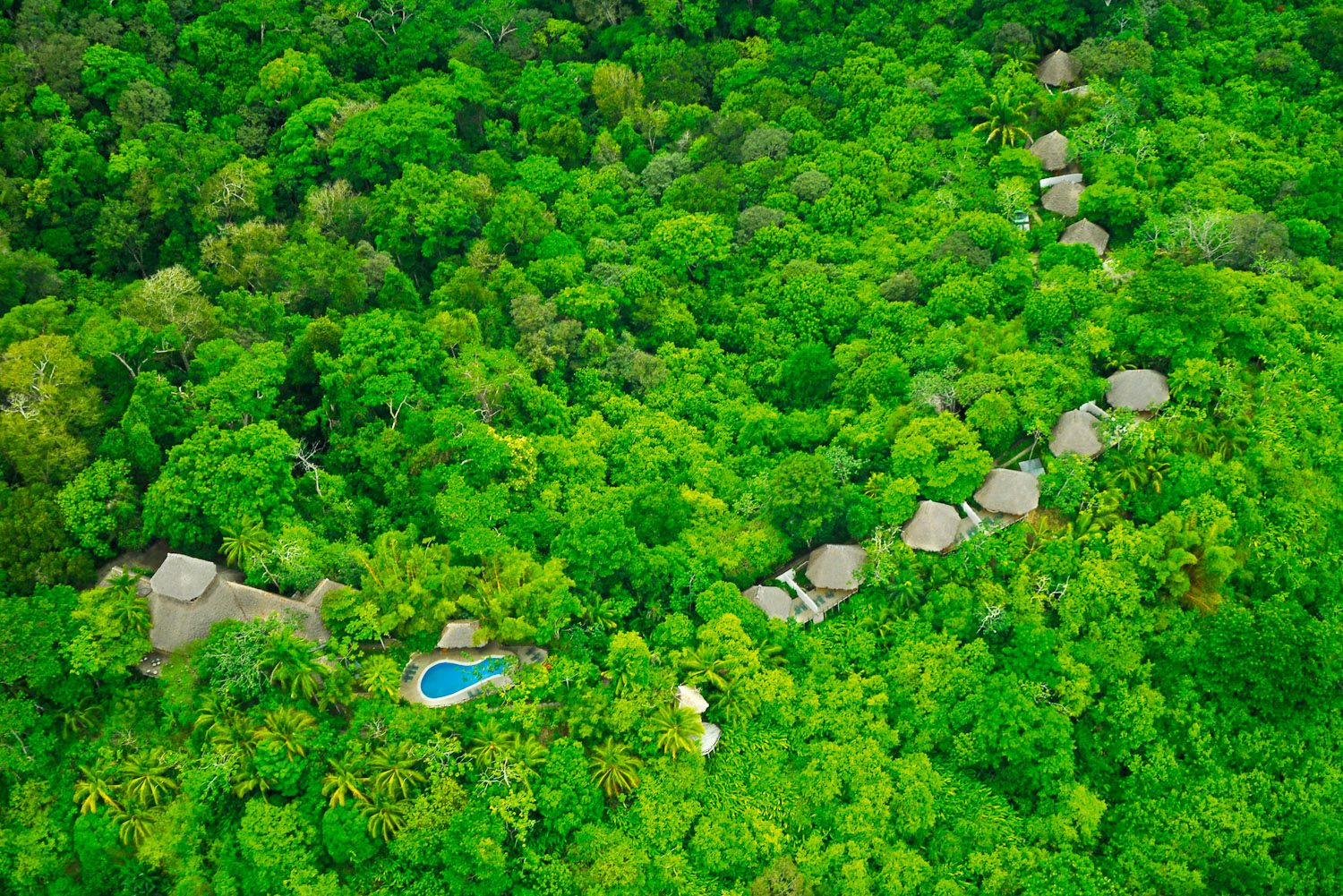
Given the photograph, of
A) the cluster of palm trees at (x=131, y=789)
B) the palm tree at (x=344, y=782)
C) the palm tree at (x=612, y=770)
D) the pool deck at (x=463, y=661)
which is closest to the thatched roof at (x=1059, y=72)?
the pool deck at (x=463, y=661)

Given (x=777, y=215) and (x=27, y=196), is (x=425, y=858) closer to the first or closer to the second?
(x=777, y=215)

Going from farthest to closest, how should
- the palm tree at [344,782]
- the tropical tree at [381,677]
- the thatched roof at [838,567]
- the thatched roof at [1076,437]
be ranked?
the thatched roof at [1076,437]
the thatched roof at [838,567]
the tropical tree at [381,677]
the palm tree at [344,782]

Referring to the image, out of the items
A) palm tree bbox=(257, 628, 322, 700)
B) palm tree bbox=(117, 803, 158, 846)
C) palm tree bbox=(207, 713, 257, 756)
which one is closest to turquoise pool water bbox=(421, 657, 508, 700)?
palm tree bbox=(257, 628, 322, 700)

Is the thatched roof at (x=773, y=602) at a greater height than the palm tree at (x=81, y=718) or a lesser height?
lesser

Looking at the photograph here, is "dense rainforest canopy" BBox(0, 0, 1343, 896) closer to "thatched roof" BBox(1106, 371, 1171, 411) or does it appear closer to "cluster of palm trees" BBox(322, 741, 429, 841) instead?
"cluster of palm trees" BBox(322, 741, 429, 841)

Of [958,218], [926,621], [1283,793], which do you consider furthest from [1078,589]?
[958,218]

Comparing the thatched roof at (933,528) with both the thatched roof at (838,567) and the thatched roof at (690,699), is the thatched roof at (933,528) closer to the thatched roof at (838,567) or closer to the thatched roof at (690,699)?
the thatched roof at (838,567)
